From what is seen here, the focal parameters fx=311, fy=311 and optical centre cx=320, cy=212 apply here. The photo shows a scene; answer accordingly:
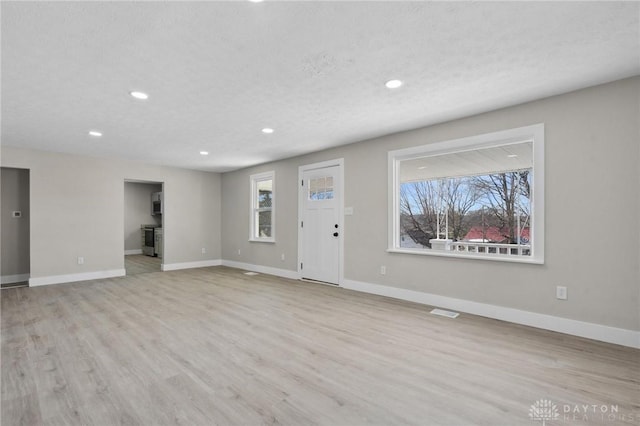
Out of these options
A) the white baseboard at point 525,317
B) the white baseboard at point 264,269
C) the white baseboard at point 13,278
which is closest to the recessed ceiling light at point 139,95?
the white baseboard at point 525,317

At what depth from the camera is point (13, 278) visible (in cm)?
586

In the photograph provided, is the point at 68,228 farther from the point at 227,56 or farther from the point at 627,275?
the point at 627,275

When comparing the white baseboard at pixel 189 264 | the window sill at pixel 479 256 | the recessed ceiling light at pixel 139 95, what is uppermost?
the recessed ceiling light at pixel 139 95

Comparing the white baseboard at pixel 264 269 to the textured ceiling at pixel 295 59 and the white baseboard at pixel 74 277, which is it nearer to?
the white baseboard at pixel 74 277

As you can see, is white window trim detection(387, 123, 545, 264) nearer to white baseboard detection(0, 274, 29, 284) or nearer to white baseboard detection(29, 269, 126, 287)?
white baseboard detection(29, 269, 126, 287)

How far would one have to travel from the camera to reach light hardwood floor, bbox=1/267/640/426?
1.81 meters

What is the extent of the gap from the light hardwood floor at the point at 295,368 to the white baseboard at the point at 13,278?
8.12 feet

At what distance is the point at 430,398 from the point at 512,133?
2889mm

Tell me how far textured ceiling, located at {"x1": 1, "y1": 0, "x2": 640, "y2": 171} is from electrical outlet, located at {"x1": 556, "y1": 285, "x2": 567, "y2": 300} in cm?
194

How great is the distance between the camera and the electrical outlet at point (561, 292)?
Answer: 3074 mm

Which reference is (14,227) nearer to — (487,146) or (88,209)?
(88,209)

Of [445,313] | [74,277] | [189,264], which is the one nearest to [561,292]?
[445,313]

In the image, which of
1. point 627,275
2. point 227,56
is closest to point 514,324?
point 627,275

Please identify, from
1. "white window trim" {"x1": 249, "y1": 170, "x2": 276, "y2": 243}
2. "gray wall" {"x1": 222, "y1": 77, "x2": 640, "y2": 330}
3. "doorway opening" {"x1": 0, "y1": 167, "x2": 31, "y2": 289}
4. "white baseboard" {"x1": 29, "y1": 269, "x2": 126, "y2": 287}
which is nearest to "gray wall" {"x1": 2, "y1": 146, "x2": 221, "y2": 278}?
"white baseboard" {"x1": 29, "y1": 269, "x2": 126, "y2": 287}
